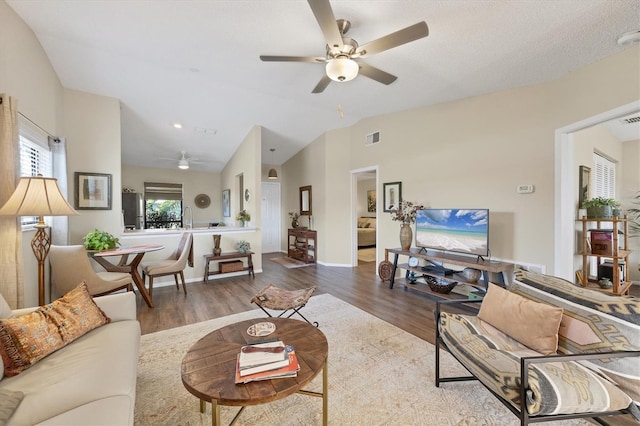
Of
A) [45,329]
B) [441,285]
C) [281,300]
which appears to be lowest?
[441,285]

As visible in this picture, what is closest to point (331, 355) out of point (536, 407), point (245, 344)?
point (245, 344)

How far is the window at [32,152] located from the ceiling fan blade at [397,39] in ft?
10.9

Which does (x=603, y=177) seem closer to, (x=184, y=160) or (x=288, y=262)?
(x=288, y=262)

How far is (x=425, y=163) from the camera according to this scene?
418 cm

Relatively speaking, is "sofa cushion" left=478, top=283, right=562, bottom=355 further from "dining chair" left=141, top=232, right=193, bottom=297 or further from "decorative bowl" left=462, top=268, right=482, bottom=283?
"dining chair" left=141, top=232, right=193, bottom=297

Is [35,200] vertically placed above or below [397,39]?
below

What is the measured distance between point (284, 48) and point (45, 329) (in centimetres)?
302

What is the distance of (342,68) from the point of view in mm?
2100

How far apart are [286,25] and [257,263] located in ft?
13.3

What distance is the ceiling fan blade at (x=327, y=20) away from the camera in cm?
163

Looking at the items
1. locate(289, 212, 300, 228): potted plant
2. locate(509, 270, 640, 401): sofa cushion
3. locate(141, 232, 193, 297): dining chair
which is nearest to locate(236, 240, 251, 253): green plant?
locate(141, 232, 193, 297): dining chair

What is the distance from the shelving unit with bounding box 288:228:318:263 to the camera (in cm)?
608

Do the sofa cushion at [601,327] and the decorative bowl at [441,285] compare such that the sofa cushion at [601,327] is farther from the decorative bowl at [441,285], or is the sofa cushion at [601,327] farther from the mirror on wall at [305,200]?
the mirror on wall at [305,200]

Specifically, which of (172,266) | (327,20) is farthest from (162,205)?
(327,20)
